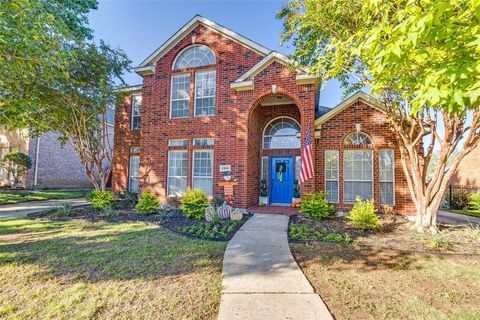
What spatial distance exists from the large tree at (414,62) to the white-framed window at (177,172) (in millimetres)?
6233

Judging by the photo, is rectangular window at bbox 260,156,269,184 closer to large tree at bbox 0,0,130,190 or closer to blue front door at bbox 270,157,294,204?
blue front door at bbox 270,157,294,204

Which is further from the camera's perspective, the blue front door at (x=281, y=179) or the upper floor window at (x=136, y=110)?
the upper floor window at (x=136, y=110)

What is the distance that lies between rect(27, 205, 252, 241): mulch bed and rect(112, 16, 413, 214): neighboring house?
1.62m

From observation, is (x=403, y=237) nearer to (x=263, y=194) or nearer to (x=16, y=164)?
(x=263, y=194)

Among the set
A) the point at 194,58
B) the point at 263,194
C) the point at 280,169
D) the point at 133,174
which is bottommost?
the point at 263,194

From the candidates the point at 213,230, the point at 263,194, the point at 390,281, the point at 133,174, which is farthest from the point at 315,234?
the point at 133,174

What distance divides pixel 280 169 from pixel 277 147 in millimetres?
1055

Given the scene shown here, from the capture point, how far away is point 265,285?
3.56 metres

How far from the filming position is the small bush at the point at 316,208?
7956mm

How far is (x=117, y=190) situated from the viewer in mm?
13148

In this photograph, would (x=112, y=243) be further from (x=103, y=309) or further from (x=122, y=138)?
(x=122, y=138)

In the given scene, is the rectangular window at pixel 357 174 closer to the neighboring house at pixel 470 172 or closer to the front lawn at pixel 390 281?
the front lawn at pixel 390 281

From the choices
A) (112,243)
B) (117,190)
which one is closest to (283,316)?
(112,243)

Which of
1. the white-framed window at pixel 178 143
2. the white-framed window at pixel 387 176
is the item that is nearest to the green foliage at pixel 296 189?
the white-framed window at pixel 387 176
